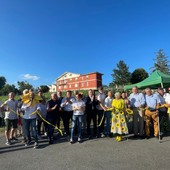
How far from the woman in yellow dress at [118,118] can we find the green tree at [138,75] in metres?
61.9

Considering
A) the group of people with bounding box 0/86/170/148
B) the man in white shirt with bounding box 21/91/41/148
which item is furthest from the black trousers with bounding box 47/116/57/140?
the man in white shirt with bounding box 21/91/41/148

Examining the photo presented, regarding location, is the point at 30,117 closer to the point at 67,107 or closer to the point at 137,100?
the point at 67,107

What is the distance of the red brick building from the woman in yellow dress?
187 ft

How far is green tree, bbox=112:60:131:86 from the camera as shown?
72.4 meters

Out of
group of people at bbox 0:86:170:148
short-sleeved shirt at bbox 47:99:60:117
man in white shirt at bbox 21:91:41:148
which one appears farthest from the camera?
short-sleeved shirt at bbox 47:99:60:117

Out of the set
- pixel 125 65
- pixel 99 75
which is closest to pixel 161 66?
pixel 125 65


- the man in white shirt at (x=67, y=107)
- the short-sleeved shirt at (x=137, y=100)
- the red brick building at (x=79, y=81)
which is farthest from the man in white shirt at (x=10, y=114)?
the red brick building at (x=79, y=81)

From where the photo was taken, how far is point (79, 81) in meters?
80.8

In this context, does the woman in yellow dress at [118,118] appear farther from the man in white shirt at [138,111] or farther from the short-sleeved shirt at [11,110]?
the short-sleeved shirt at [11,110]

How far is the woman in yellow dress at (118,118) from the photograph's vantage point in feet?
22.2

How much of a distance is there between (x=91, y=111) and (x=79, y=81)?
240ft

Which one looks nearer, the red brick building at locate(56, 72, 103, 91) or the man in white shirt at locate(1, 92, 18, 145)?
the man in white shirt at locate(1, 92, 18, 145)

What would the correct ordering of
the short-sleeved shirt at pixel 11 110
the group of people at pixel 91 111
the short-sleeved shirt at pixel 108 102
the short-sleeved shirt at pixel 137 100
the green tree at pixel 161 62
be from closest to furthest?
1. the group of people at pixel 91 111
2. the short-sleeved shirt at pixel 11 110
3. the short-sleeved shirt at pixel 137 100
4. the short-sleeved shirt at pixel 108 102
5. the green tree at pixel 161 62

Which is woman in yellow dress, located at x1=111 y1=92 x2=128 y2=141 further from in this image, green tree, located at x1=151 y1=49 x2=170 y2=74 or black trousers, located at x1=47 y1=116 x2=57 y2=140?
green tree, located at x1=151 y1=49 x2=170 y2=74
